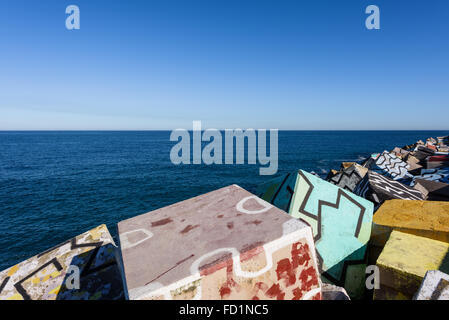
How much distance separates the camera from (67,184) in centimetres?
2577

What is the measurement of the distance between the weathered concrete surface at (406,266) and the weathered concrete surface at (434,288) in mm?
534

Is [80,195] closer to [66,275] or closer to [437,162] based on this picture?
[66,275]

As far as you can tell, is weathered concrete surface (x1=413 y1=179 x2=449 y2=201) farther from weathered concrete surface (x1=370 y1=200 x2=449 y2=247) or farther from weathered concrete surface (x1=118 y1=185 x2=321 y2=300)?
weathered concrete surface (x1=118 y1=185 x2=321 y2=300)

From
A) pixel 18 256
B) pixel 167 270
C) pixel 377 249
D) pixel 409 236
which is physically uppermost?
pixel 167 270

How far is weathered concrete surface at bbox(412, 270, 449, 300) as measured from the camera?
2152mm

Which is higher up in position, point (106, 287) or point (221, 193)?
point (221, 193)

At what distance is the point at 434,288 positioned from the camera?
7.31ft

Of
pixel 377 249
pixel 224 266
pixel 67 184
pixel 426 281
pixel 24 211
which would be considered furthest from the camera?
pixel 67 184

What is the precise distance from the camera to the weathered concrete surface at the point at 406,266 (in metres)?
2.85

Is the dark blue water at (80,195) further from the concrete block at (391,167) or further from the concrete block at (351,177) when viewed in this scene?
the concrete block at (351,177)
